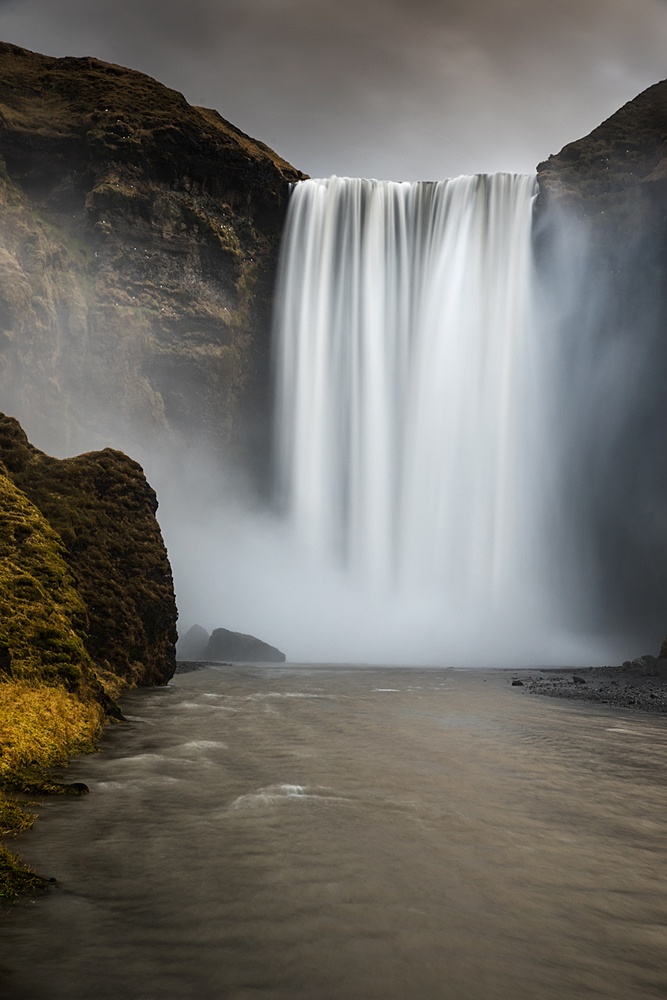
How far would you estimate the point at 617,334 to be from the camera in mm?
32844

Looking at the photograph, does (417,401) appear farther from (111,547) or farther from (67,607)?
(67,607)

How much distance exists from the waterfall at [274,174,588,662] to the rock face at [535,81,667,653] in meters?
1.72

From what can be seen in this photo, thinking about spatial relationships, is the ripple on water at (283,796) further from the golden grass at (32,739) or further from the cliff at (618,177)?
the cliff at (618,177)

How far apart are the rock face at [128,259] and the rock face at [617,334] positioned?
14508 mm

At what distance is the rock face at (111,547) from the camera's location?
37.4ft

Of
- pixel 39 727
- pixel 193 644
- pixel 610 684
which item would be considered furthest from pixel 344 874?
pixel 193 644

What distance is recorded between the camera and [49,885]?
340 cm

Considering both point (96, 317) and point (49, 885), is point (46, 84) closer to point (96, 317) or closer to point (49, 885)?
point (96, 317)

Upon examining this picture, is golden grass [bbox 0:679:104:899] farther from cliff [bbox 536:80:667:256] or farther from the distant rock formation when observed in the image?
cliff [bbox 536:80:667:256]

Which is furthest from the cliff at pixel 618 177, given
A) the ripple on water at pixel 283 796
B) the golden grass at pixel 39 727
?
the golden grass at pixel 39 727

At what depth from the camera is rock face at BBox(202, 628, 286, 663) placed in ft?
78.8

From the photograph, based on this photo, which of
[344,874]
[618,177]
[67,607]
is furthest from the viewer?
[618,177]

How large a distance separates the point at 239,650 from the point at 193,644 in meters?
3.04

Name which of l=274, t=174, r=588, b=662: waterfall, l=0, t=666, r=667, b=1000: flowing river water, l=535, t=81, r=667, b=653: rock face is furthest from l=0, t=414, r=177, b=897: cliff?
l=535, t=81, r=667, b=653: rock face
